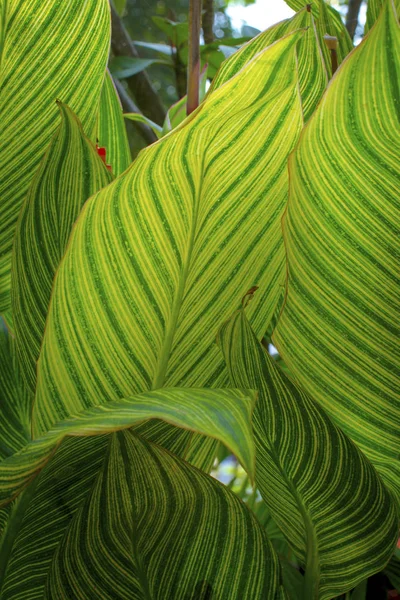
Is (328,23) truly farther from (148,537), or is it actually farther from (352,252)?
(148,537)

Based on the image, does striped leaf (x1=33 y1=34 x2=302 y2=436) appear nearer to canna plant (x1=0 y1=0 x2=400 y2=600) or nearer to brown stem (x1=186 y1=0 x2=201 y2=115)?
canna plant (x1=0 y1=0 x2=400 y2=600)

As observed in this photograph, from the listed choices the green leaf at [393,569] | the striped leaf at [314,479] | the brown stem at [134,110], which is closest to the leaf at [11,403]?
the striped leaf at [314,479]

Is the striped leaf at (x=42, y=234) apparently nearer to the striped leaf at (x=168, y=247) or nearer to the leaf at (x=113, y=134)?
the striped leaf at (x=168, y=247)

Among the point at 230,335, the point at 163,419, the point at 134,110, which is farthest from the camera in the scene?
the point at 134,110

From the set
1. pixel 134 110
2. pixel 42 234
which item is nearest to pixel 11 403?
pixel 42 234

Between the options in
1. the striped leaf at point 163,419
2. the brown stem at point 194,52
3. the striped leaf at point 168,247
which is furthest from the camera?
the brown stem at point 194,52

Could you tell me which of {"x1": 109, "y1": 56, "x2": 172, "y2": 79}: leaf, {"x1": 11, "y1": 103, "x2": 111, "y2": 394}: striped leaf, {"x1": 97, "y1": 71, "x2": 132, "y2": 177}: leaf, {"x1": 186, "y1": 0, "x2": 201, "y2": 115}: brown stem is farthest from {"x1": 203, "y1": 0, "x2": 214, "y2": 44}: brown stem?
{"x1": 11, "y1": 103, "x2": 111, "y2": 394}: striped leaf

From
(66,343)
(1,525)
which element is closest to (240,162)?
(66,343)
